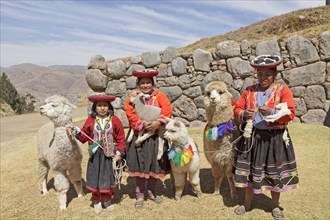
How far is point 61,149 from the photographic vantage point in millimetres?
3445

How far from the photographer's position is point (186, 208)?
3621 millimetres

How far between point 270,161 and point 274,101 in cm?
68

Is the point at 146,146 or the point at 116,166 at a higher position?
the point at 146,146

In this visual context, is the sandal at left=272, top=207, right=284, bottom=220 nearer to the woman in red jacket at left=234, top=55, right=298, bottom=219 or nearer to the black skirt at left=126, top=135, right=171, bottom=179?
the woman in red jacket at left=234, top=55, right=298, bottom=219

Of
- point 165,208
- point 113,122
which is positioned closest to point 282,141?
point 165,208

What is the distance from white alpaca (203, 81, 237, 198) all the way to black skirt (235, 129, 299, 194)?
302mm

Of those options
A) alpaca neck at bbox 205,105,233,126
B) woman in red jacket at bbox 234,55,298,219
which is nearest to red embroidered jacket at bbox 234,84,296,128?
woman in red jacket at bbox 234,55,298,219

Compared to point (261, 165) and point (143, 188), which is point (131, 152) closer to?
point (143, 188)

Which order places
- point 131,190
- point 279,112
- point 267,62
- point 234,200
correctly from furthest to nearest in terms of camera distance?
point 131,190, point 234,200, point 267,62, point 279,112

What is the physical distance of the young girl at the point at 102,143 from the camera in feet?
11.1

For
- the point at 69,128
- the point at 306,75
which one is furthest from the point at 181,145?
the point at 306,75


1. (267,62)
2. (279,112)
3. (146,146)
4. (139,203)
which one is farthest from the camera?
(139,203)

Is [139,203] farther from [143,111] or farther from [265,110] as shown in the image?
[265,110]

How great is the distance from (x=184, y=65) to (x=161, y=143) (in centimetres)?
473
